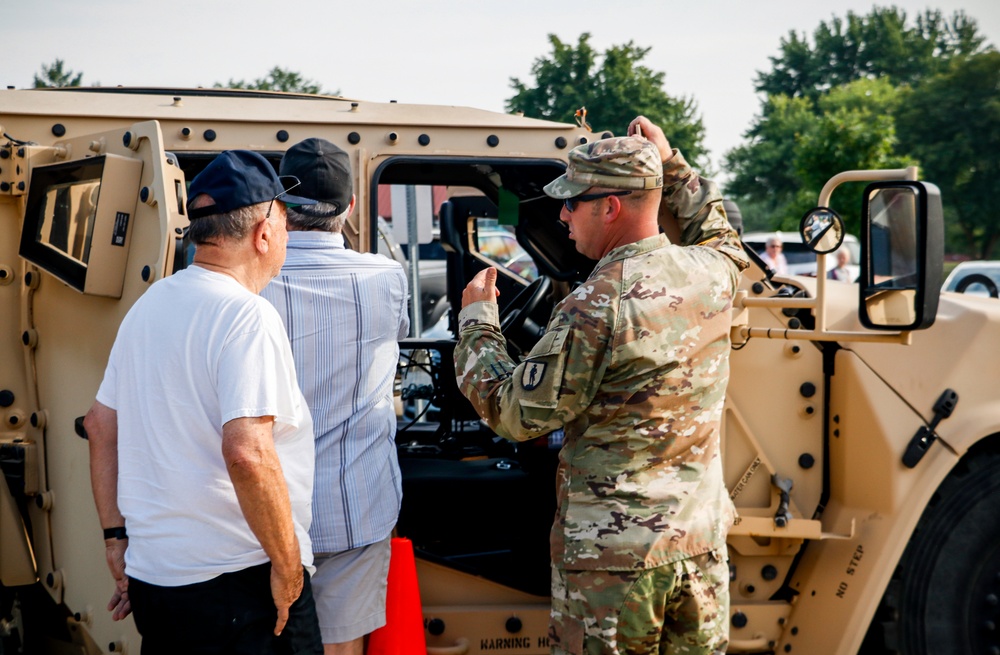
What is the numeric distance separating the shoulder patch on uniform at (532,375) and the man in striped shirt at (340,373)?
47cm

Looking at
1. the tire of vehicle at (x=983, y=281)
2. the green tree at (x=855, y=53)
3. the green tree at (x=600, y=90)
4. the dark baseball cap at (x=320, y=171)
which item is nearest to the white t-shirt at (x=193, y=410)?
the dark baseball cap at (x=320, y=171)

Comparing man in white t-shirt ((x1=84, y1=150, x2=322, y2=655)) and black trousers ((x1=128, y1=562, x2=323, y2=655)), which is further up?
man in white t-shirt ((x1=84, y1=150, x2=322, y2=655))

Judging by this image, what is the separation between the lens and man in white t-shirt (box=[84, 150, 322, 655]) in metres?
1.87

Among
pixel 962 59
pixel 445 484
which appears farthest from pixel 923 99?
pixel 445 484

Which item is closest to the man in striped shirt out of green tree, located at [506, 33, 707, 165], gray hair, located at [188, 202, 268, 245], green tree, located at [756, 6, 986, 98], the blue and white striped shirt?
the blue and white striped shirt

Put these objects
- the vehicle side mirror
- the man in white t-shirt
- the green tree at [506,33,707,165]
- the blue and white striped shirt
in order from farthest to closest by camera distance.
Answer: the green tree at [506,33,707,165]
the vehicle side mirror
the blue and white striped shirt
the man in white t-shirt

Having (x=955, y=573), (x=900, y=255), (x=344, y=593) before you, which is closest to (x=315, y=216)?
(x=344, y=593)

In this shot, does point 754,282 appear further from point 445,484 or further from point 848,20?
point 848,20

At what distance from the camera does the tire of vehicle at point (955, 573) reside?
3.06m

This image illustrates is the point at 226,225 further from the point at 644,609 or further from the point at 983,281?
the point at 983,281

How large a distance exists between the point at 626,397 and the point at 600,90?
99.8 ft

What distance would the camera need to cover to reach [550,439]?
11.3 ft

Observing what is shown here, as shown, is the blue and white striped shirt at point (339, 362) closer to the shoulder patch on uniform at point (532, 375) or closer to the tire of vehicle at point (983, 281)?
the shoulder patch on uniform at point (532, 375)

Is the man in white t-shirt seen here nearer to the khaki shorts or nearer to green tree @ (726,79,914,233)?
the khaki shorts
